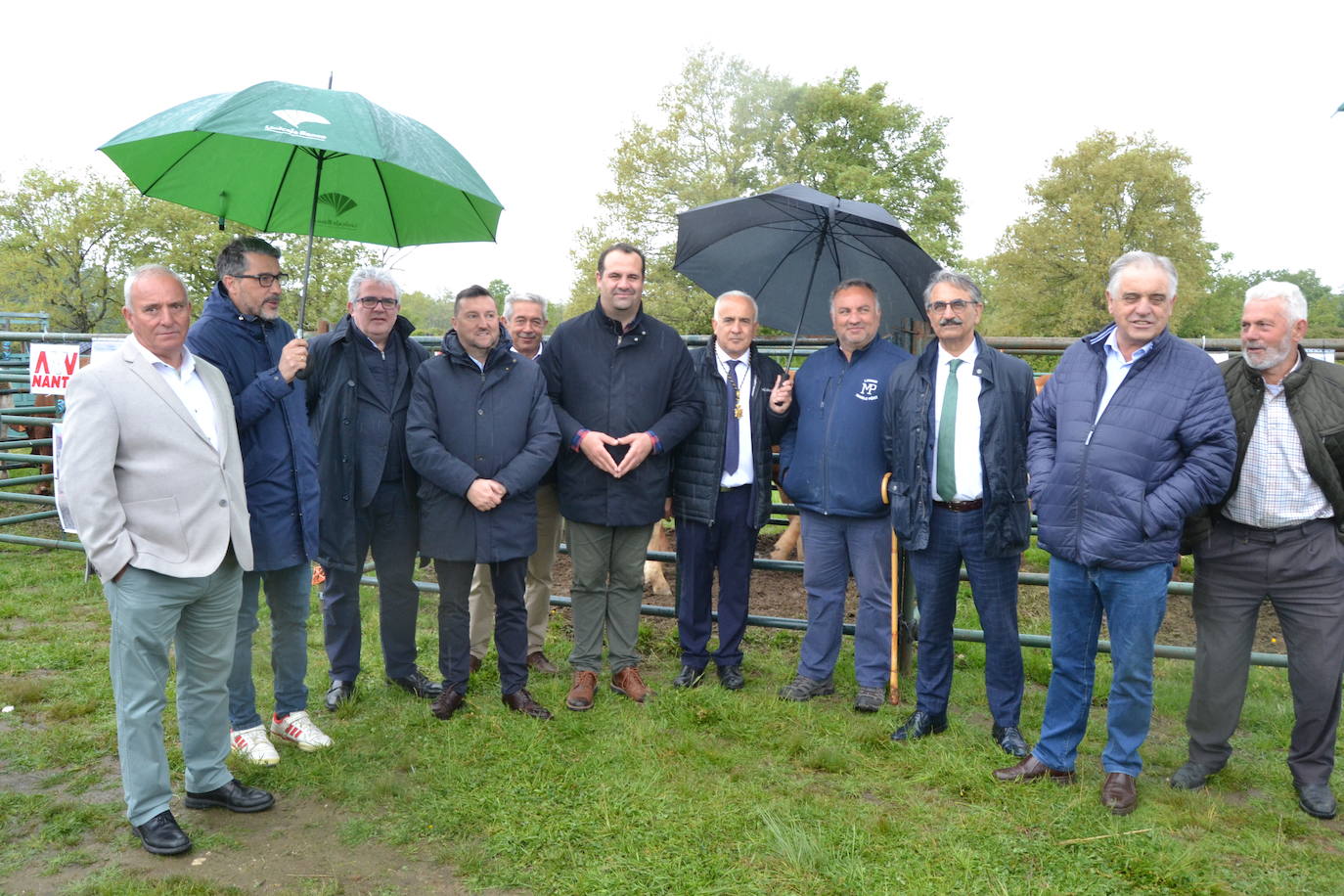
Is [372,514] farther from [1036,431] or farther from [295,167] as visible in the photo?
[1036,431]

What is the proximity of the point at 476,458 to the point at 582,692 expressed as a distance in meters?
1.21

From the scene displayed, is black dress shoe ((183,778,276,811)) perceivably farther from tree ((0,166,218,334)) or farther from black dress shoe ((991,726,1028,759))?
tree ((0,166,218,334))

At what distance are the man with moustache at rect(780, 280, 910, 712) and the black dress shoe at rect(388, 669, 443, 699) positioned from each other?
1702 mm

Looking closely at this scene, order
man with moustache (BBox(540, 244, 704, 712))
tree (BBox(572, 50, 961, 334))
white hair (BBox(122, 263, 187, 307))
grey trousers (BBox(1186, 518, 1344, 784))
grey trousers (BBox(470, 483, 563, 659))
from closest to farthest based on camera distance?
white hair (BBox(122, 263, 187, 307))
grey trousers (BBox(1186, 518, 1344, 784))
man with moustache (BBox(540, 244, 704, 712))
grey trousers (BBox(470, 483, 563, 659))
tree (BBox(572, 50, 961, 334))

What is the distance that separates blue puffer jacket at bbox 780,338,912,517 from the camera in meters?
4.30

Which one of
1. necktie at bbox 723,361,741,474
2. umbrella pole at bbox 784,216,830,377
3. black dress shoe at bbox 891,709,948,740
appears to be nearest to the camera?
black dress shoe at bbox 891,709,948,740

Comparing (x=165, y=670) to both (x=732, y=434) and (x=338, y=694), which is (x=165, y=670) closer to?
(x=338, y=694)

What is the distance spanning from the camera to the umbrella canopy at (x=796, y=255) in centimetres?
440

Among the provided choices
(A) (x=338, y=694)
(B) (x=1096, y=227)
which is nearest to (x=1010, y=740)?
(A) (x=338, y=694)

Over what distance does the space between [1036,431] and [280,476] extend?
9.77ft

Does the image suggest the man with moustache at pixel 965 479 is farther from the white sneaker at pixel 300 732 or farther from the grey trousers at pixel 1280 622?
the white sneaker at pixel 300 732

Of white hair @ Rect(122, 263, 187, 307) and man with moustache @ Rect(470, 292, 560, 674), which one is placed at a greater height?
white hair @ Rect(122, 263, 187, 307)

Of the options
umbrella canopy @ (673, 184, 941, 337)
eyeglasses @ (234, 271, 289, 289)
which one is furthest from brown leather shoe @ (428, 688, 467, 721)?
umbrella canopy @ (673, 184, 941, 337)

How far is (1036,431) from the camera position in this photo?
3.59 m
